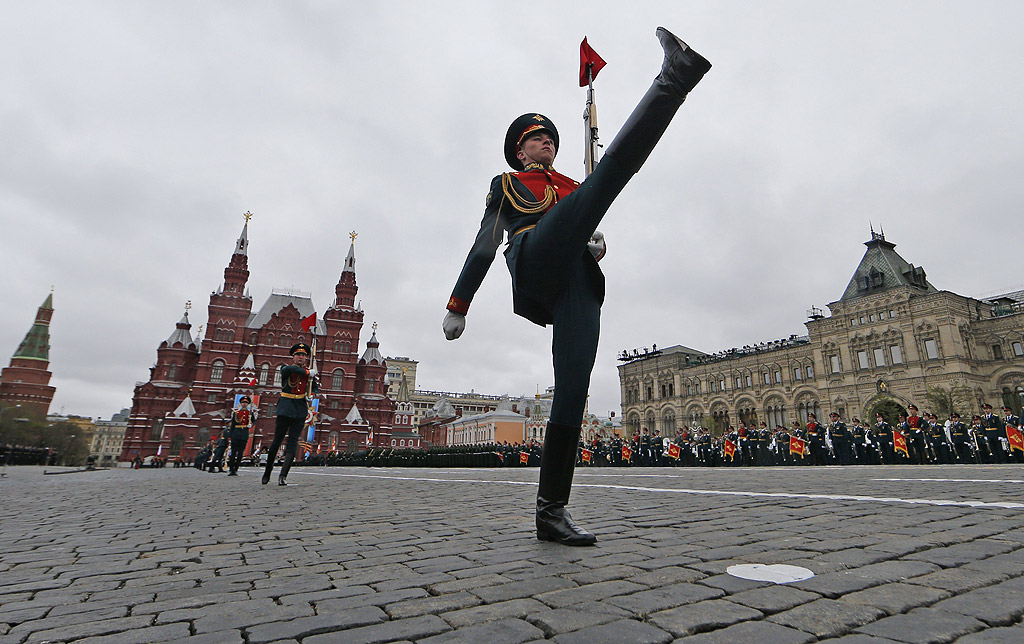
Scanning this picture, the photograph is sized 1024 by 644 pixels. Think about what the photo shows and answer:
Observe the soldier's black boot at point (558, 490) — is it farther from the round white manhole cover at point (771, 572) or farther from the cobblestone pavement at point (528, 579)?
the round white manhole cover at point (771, 572)

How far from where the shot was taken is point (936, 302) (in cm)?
4569

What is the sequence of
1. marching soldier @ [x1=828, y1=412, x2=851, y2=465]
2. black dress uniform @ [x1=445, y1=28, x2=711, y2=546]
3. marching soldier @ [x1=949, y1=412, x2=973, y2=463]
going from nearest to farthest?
black dress uniform @ [x1=445, y1=28, x2=711, y2=546] → marching soldier @ [x1=949, y1=412, x2=973, y2=463] → marching soldier @ [x1=828, y1=412, x2=851, y2=465]

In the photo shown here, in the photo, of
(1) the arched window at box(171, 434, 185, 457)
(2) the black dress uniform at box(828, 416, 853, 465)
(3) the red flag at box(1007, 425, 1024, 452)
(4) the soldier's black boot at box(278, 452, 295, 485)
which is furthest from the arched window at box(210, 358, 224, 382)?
(3) the red flag at box(1007, 425, 1024, 452)

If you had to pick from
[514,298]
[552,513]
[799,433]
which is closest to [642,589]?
[552,513]

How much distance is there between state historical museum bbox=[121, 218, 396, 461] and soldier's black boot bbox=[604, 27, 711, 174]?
5377 cm

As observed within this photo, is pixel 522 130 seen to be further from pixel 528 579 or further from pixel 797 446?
pixel 797 446

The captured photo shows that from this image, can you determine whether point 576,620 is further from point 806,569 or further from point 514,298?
point 514,298

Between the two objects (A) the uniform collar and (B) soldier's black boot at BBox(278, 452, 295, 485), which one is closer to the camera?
(A) the uniform collar

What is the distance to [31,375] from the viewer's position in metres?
86.9

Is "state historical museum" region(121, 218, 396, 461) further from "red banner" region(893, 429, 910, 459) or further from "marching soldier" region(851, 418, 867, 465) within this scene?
"red banner" region(893, 429, 910, 459)

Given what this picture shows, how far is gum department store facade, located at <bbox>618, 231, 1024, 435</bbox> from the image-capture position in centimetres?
4434

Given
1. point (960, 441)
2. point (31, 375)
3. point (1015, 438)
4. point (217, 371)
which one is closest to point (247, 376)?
point (217, 371)

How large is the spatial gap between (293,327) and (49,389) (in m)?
56.0

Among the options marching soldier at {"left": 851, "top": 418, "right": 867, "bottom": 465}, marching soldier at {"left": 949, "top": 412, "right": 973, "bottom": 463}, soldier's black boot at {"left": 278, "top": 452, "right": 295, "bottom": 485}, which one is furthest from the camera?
marching soldier at {"left": 851, "top": 418, "right": 867, "bottom": 465}
